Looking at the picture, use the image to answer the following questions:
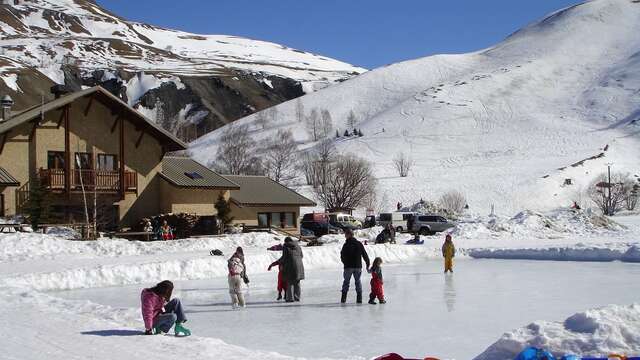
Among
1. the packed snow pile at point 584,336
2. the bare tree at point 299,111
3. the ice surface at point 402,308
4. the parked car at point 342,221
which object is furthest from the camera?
the bare tree at point 299,111

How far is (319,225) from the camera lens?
5125cm

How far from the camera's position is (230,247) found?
112ft

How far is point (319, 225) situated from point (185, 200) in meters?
12.1

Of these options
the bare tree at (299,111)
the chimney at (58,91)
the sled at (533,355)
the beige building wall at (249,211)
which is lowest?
the sled at (533,355)

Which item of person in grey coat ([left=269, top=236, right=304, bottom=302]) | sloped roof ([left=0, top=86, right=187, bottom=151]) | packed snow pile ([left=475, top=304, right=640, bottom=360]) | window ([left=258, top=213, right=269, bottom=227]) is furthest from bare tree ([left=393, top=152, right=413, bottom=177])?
packed snow pile ([left=475, top=304, right=640, bottom=360])

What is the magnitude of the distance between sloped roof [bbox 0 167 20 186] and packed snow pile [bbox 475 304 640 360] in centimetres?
3145

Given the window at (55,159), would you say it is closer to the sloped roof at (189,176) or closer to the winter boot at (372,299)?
the sloped roof at (189,176)

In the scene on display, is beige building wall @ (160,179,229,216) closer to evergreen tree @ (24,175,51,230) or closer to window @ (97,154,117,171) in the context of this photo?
window @ (97,154,117,171)

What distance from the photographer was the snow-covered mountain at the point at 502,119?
302 ft

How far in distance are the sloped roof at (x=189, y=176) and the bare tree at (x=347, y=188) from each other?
2787 cm

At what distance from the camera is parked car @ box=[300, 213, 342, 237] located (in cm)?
5055

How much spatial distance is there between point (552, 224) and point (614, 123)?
8894 cm

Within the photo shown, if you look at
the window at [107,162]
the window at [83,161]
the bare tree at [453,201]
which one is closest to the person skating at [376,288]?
the window at [83,161]

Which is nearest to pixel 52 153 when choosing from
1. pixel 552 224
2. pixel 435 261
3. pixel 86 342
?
pixel 435 261
